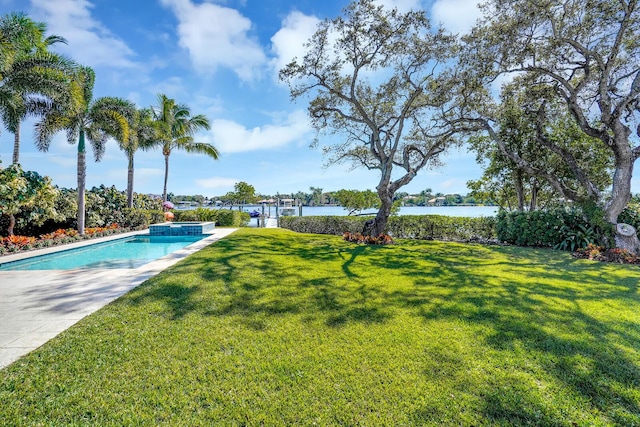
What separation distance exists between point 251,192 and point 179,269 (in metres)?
25.1

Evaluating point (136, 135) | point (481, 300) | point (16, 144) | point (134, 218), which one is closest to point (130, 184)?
point (134, 218)

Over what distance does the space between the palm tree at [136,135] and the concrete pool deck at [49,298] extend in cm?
1076

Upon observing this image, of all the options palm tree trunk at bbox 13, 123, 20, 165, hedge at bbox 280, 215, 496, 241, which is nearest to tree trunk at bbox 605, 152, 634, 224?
hedge at bbox 280, 215, 496, 241

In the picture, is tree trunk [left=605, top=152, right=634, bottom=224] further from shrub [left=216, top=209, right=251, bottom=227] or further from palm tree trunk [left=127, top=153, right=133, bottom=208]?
palm tree trunk [left=127, top=153, right=133, bottom=208]

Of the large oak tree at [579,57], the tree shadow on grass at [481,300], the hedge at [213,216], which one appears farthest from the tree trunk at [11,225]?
the large oak tree at [579,57]

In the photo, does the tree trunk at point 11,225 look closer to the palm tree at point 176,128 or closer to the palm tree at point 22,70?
the palm tree at point 22,70

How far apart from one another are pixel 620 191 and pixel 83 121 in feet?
70.9

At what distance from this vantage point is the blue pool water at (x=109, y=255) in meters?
7.88

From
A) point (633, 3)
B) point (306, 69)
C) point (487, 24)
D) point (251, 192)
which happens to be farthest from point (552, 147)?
point (251, 192)

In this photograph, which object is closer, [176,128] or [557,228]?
[557,228]

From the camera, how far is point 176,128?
21516 millimetres

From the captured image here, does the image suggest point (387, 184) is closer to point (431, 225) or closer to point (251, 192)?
point (431, 225)

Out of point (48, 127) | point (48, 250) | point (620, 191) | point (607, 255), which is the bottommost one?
point (48, 250)

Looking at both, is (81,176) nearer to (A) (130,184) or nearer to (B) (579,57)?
(A) (130,184)
